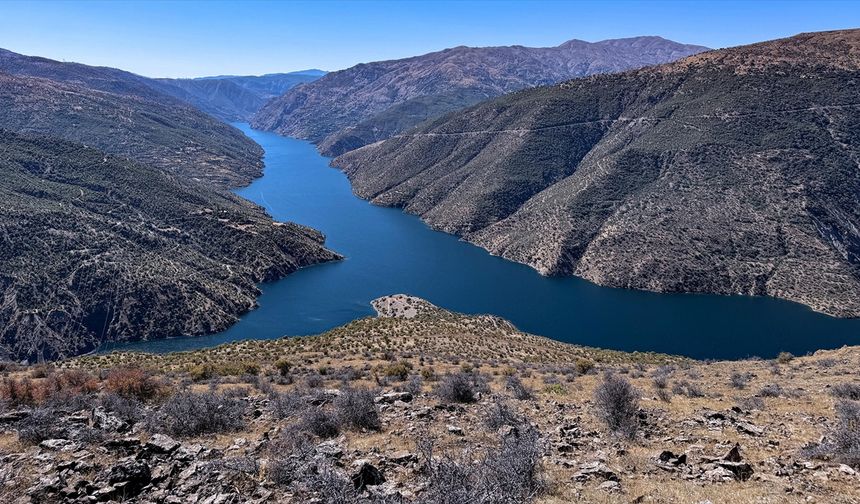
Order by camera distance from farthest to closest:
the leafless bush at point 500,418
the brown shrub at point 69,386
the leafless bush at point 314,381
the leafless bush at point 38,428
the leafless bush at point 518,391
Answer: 1. the leafless bush at point 314,381
2. the leafless bush at point 518,391
3. the brown shrub at point 69,386
4. the leafless bush at point 500,418
5. the leafless bush at point 38,428

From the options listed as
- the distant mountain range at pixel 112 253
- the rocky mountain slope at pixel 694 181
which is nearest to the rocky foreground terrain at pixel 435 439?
the distant mountain range at pixel 112 253

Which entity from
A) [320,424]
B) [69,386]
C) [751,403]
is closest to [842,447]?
[751,403]

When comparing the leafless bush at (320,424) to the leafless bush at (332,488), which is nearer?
the leafless bush at (332,488)

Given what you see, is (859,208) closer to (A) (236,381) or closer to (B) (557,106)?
(B) (557,106)

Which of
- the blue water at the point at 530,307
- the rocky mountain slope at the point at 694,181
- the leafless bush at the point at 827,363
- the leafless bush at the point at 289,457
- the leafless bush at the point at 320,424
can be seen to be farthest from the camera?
the rocky mountain slope at the point at 694,181

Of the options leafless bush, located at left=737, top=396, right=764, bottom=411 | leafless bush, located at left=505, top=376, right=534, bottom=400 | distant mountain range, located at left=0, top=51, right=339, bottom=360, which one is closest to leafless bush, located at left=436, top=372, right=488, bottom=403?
leafless bush, located at left=505, top=376, right=534, bottom=400

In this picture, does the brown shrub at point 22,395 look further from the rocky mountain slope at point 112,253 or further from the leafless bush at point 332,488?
the rocky mountain slope at point 112,253

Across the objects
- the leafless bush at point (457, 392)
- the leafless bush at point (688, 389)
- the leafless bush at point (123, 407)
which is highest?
the leafless bush at point (688, 389)

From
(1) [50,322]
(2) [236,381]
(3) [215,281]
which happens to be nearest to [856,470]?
(2) [236,381]

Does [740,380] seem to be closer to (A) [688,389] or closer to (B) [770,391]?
(B) [770,391]
